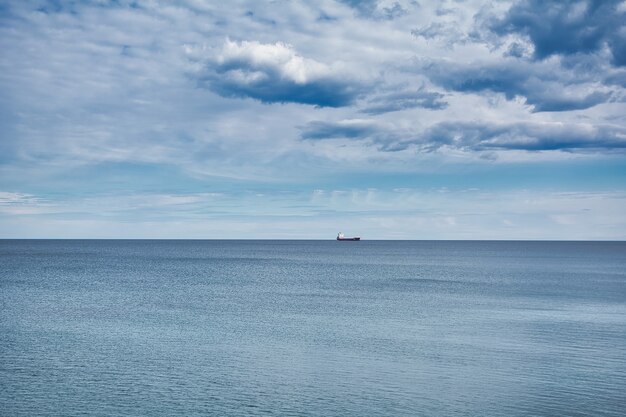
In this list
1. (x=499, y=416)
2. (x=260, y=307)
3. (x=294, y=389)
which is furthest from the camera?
(x=260, y=307)

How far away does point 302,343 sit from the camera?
44.1m

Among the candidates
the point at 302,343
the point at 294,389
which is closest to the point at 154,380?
the point at 294,389

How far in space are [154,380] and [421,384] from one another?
49.3ft

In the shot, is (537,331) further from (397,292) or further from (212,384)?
(397,292)

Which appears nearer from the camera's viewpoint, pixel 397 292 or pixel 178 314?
pixel 178 314

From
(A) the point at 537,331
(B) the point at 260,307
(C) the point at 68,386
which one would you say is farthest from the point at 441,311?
(C) the point at 68,386

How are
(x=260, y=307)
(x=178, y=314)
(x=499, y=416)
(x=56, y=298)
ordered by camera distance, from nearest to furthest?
(x=499, y=416)
(x=178, y=314)
(x=260, y=307)
(x=56, y=298)

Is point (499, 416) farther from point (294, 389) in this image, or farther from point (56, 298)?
point (56, 298)

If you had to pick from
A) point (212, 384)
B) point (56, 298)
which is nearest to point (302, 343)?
point (212, 384)

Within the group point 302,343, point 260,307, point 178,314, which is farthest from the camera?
point 260,307

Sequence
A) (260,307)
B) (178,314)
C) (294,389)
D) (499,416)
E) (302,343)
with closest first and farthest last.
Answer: (499,416) → (294,389) → (302,343) → (178,314) → (260,307)

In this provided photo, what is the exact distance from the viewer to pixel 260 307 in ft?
215

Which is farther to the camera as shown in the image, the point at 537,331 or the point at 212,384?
the point at 537,331

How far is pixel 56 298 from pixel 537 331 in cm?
5422
